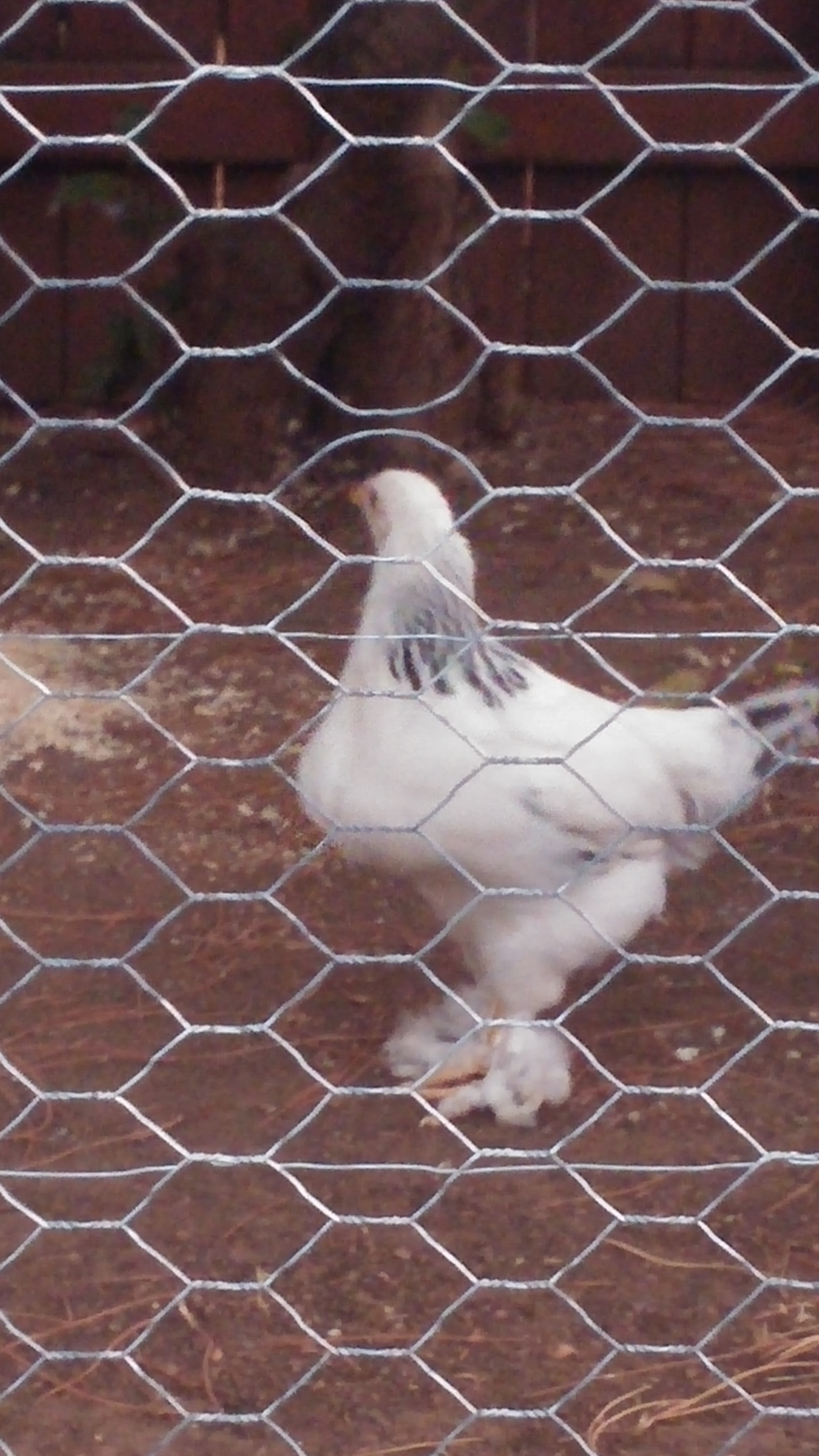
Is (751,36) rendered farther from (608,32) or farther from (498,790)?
(498,790)

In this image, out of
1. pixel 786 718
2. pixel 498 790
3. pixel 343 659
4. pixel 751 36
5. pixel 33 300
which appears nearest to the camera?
pixel 498 790

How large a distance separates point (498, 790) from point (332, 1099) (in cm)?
33

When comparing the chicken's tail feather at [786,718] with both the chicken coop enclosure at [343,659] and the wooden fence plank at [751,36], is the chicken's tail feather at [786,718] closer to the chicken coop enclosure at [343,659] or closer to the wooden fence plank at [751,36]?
the chicken coop enclosure at [343,659]

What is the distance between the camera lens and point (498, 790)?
1.54 m

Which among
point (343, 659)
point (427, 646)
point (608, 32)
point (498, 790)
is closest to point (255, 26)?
point (608, 32)

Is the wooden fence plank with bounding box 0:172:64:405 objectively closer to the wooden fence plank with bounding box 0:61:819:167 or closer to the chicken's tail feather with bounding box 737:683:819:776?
the wooden fence plank with bounding box 0:61:819:167

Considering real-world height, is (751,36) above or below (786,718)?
above

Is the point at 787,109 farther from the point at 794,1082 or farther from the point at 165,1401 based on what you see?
the point at 165,1401

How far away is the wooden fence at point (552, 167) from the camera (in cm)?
323

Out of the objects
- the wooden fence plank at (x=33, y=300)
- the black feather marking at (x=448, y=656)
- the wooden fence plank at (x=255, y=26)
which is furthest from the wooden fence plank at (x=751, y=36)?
the black feather marking at (x=448, y=656)

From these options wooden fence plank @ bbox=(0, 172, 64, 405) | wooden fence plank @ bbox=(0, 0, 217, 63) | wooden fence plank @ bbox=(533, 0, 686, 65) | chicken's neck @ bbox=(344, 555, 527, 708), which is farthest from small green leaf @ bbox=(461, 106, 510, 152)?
chicken's neck @ bbox=(344, 555, 527, 708)

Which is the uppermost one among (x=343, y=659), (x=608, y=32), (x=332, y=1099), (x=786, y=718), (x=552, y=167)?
(x=608, y=32)

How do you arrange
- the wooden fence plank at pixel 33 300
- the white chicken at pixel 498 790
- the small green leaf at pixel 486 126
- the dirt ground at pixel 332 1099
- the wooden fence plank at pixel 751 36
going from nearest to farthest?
1. the dirt ground at pixel 332 1099
2. the white chicken at pixel 498 790
3. the small green leaf at pixel 486 126
4. the wooden fence plank at pixel 751 36
5. the wooden fence plank at pixel 33 300

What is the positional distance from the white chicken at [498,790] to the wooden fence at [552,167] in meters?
1.70
